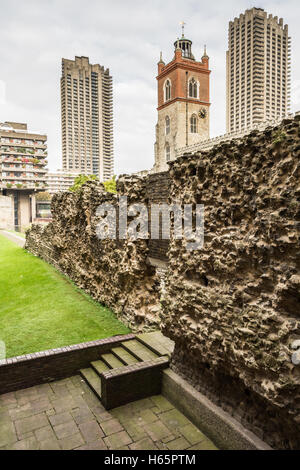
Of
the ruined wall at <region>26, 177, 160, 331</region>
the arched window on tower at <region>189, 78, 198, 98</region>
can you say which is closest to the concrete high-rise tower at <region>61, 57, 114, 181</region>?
the arched window on tower at <region>189, 78, 198, 98</region>

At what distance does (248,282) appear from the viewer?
4.55m

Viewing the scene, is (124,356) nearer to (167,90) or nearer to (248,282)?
(248,282)

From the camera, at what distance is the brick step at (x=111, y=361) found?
23.0 feet

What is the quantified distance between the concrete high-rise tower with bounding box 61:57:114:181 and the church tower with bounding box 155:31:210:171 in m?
80.8

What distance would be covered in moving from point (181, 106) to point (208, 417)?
57.7 m

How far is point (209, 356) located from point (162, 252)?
7.69 meters

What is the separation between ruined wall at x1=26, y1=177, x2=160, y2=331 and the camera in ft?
28.6

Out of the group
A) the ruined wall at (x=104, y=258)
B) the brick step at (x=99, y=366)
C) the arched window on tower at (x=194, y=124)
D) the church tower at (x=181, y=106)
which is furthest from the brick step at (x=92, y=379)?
the arched window on tower at (x=194, y=124)

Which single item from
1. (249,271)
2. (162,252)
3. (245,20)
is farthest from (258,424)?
(245,20)

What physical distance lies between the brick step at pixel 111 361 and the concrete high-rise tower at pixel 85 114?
134 meters

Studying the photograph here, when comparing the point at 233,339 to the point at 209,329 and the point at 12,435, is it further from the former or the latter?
the point at 12,435

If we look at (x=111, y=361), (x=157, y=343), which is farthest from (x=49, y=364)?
(x=157, y=343)

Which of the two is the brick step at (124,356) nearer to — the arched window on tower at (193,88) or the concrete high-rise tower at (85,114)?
the arched window on tower at (193,88)

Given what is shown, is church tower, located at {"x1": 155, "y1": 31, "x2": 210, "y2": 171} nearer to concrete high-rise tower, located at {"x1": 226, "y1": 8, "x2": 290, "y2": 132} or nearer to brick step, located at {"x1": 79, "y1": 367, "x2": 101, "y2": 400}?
brick step, located at {"x1": 79, "y1": 367, "x2": 101, "y2": 400}
